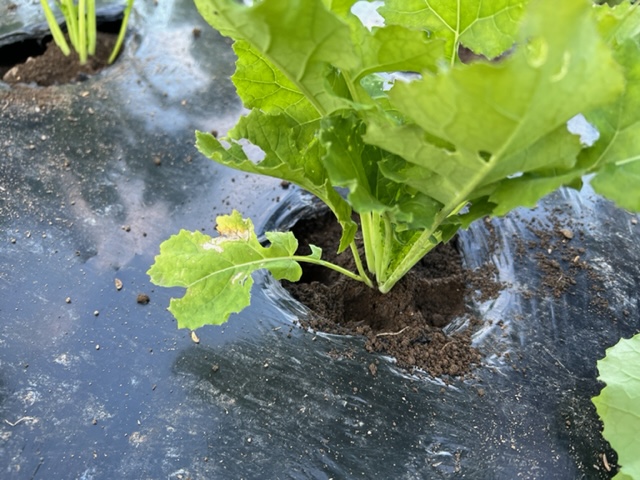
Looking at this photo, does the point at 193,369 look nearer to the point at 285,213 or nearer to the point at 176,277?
the point at 176,277

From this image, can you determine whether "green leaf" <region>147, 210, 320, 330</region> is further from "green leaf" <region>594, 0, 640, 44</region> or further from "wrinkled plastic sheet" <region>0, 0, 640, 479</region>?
"green leaf" <region>594, 0, 640, 44</region>

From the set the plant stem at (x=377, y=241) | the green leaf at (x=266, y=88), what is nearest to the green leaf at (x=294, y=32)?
the green leaf at (x=266, y=88)

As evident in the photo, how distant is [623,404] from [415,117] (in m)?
0.72

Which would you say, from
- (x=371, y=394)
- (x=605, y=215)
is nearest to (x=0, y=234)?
(x=371, y=394)

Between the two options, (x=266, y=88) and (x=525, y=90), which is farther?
(x=266, y=88)

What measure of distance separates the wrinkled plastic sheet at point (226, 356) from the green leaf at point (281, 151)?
0.36 meters

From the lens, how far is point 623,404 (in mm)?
983

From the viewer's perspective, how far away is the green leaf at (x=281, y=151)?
0.96 meters

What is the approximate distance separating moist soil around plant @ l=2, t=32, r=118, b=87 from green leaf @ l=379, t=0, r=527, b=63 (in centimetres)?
126

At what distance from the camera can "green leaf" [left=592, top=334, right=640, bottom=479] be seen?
952 mm

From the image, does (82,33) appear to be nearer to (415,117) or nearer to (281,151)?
(281,151)

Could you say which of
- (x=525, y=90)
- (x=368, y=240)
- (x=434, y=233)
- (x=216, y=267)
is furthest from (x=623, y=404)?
(x=216, y=267)

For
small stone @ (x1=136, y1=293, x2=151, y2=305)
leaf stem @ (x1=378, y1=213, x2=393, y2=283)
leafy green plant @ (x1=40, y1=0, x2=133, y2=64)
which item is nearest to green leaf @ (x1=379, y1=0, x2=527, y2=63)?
leaf stem @ (x1=378, y1=213, x2=393, y2=283)

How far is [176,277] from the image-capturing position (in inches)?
41.1
